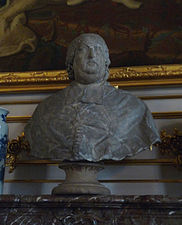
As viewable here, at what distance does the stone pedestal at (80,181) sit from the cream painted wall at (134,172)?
53cm

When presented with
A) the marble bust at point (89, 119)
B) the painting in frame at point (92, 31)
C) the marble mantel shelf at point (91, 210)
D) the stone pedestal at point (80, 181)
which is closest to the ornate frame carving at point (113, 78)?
the painting in frame at point (92, 31)

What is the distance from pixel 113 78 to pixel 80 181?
0.96 m

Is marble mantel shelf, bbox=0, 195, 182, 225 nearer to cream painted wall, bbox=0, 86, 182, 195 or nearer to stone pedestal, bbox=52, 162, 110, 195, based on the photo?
stone pedestal, bbox=52, 162, 110, 195

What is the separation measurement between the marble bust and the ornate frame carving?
52cm

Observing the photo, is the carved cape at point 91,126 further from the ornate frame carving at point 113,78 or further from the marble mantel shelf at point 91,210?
the ornate frame carving at point 113,78

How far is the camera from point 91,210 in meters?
1.48

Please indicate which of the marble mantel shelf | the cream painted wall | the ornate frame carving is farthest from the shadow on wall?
the marble mantel shelf

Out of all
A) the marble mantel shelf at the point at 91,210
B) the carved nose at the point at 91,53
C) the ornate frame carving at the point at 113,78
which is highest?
the ornate frame carving at the point at 113,78

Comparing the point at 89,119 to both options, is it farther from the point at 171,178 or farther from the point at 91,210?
the point at 171,178

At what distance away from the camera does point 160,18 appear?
2.52 m

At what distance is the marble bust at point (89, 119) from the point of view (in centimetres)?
167

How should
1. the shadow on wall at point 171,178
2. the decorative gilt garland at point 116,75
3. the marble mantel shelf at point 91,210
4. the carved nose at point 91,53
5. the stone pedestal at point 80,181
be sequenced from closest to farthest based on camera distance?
the marble mantel shelf at point 91,210, the stone pedestal at point 80,181, the carved nose at point 91,53, the shadow on wall at point 171,178, the decorative gilt garland at point 116,75

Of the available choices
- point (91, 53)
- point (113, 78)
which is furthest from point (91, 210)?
point (113, 78)

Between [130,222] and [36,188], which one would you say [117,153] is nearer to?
[130,222]
